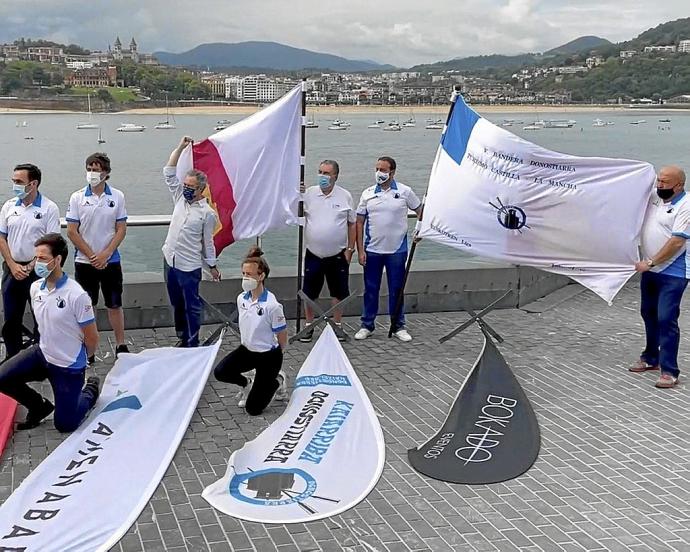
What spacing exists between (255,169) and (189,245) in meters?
1.12

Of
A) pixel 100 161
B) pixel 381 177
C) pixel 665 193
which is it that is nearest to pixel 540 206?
pixel 665 193

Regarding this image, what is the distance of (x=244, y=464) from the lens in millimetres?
5387

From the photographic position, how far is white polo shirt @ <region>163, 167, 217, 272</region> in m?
7.33

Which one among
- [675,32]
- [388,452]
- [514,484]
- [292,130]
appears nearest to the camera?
[514,484]

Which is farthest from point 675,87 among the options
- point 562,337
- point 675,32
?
point 562,337

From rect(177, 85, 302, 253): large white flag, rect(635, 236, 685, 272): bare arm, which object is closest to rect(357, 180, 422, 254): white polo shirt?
rect(177, 85, 302, 253): large white flag

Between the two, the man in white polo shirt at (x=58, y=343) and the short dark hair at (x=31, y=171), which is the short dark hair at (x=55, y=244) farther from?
the short dark hair at (x=31, y=171)

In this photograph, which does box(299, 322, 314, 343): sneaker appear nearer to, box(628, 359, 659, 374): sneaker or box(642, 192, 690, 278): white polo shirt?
box(628, 359, 659, 374): sneaker

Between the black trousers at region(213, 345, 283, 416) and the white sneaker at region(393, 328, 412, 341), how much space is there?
7.33 ft

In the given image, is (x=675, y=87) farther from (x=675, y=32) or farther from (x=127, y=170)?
(x=127, y=170)

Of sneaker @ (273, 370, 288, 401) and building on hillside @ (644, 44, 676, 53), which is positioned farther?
building on hillside @ (644, 44, 676, 53)

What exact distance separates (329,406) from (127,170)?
40.8 metres

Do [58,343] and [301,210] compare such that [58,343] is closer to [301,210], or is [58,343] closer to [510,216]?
[301,210]

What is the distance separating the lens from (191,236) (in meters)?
7.34
